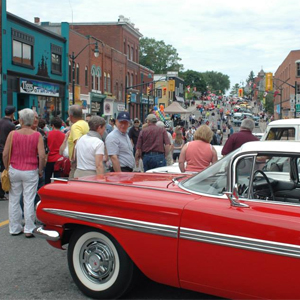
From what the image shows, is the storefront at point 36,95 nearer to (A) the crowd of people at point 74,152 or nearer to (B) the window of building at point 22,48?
(B) the window of building at point 22,48

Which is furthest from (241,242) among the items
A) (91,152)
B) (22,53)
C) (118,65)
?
(118,65)

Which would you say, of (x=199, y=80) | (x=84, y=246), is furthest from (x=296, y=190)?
(x=199, y=80)

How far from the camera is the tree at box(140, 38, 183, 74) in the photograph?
95500 mm

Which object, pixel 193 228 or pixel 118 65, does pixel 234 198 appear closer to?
pixel 193 228

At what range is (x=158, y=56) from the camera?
317 feet

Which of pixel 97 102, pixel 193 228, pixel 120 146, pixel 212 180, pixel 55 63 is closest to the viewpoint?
pixel 193 228

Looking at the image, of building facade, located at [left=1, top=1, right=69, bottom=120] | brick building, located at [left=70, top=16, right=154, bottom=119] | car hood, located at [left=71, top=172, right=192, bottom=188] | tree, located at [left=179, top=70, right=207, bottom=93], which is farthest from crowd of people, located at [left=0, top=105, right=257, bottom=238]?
tree, located at [left=179, top=70, right=207, bottom=93]

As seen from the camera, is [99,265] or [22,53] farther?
[22,53]

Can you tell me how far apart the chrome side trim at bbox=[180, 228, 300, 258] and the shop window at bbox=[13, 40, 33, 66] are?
23.1 meters

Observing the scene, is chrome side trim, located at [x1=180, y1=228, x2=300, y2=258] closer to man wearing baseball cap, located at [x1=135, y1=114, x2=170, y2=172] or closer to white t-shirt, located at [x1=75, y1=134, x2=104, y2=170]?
white t-shirt, located at [x1=75, y1=134, x2=104, y2=170]

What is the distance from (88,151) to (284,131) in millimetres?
3819

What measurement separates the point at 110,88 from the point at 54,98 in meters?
14.3

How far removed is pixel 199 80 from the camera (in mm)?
157500

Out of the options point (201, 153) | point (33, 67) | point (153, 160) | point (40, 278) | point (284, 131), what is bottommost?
point (40, 278)
